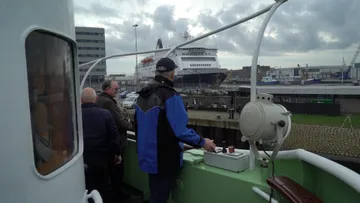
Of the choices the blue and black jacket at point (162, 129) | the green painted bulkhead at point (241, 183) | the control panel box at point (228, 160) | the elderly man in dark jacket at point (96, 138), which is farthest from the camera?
the elderly man in dark jacket at point (96, 138)

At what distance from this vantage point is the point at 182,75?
2072 inches

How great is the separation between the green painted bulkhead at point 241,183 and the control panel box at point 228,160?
0.05 m

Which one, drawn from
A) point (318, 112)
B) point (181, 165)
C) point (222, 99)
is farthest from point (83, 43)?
point (318, 112)

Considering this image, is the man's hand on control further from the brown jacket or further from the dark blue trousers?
the brown jacket

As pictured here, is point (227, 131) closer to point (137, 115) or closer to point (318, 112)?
point (318, 112)

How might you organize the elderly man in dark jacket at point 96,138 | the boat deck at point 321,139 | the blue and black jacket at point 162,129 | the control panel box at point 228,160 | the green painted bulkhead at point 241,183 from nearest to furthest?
1. the green painted bulkhead at point 241,183
2. the blue and black jacket at point 162,129
3. the control panel box at point 228,160
4. the elderly man in dark jacket at point 96,138
5. the boat deck at point 321,139

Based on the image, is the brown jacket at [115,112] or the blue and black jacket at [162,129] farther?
the brown jacket at [115,112]

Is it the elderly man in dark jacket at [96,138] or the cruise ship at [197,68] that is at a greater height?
the cruise ship at [197,68]

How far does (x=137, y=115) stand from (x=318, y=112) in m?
22.5

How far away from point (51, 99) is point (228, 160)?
1.92 meters

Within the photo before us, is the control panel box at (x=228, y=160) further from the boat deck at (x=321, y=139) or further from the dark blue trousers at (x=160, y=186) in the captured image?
the boat deck at (x=321, y=139)

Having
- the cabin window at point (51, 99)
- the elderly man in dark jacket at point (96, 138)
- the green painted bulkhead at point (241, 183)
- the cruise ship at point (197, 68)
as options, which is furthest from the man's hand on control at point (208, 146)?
the cruise ship at point (197, 68)

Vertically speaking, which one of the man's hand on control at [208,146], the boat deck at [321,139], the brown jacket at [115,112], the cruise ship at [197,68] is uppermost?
the cruise ship at [197,68]

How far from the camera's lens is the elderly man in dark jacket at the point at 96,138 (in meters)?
3.60
